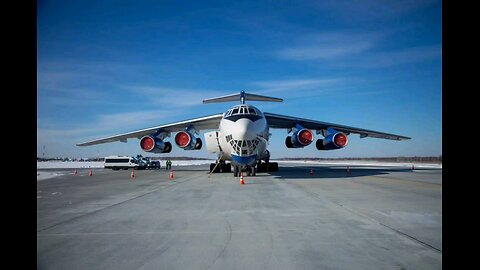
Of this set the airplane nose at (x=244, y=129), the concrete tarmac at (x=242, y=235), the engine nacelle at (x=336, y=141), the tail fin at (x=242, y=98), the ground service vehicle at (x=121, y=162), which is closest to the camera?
the concrete tarmac at (x=242, y=235)

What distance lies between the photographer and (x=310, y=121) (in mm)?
23625

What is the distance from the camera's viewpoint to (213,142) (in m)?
22.3

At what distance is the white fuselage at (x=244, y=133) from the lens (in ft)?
56.2

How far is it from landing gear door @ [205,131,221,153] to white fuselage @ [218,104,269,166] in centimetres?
315

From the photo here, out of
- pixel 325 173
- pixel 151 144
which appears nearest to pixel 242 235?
pixel 151 144

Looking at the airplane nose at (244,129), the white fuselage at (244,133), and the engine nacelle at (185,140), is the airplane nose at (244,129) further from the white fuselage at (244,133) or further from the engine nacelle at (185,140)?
the engine nacelle at (185,140)

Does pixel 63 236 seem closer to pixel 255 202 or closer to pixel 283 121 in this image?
pixel 255 202

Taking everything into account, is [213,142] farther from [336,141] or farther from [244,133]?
[336,141]

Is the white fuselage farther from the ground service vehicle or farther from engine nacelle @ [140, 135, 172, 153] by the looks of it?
the ground service vehicle

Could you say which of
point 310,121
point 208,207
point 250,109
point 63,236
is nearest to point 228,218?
point 208,207

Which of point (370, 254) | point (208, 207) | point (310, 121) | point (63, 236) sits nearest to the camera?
point (370, 254)

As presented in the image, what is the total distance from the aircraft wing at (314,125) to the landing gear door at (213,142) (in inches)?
154

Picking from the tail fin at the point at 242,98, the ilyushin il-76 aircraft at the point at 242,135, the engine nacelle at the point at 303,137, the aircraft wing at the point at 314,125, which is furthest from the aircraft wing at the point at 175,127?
the engine nacelle at the point at 303,137
